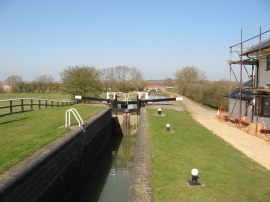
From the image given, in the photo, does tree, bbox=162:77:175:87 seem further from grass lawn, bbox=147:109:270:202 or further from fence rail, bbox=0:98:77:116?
grass lawn, bbox=147:109:270:202

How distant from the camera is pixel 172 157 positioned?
9.61 meters

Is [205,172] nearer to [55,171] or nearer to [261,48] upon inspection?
[55,171]

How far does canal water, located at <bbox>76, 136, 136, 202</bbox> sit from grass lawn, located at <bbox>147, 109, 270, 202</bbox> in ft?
7.69

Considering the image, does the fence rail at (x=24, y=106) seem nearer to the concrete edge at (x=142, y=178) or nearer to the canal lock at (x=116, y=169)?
the canal lock at (x=116, y=169)

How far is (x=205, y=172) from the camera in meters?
8.16

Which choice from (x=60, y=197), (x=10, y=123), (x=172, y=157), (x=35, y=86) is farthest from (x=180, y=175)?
(x=35, y=86)

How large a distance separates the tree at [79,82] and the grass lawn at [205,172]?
1973cm

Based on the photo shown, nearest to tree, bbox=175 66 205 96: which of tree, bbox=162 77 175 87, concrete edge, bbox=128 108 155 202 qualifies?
tree, bbox=162 77 175 87

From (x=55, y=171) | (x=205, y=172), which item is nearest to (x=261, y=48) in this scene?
(x=205, y=172)

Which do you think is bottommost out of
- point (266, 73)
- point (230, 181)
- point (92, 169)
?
point (92, 169)

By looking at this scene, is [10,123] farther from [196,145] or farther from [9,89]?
[9,89]

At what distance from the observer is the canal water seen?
11372 millimetres

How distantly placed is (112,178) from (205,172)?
6406mm

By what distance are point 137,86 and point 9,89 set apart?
30405 millimetres
